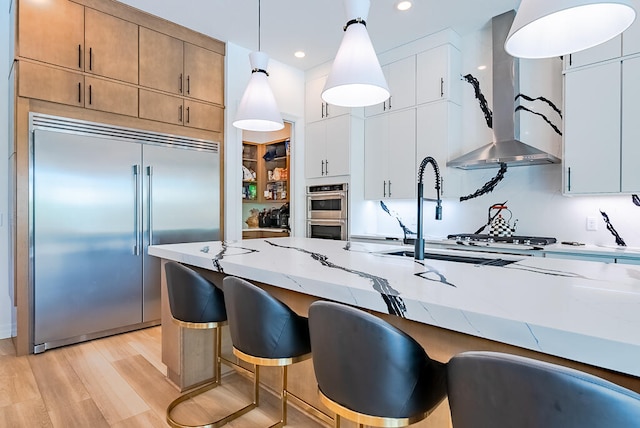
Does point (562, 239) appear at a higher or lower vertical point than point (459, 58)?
lower

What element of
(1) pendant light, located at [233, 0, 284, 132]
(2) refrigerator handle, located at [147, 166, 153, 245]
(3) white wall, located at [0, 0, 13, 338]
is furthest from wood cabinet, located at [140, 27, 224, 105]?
(1) pendant light, located at [233, 0, 284, 132]

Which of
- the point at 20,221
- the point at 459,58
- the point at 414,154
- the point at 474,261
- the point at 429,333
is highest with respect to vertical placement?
the point at 459,58

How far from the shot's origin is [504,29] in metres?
3.38

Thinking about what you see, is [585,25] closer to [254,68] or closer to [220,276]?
[254,68]

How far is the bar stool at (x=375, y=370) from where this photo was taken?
0.93 metres

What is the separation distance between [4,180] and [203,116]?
178 cm

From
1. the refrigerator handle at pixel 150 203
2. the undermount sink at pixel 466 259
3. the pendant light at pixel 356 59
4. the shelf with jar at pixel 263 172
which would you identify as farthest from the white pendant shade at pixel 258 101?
the shelf with jar at pixel 263 172

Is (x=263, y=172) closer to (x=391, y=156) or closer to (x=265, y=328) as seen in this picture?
(x=391, y=156)

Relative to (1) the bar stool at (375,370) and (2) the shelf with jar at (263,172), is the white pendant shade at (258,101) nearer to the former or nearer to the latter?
(1) the bar stool at (375,370)

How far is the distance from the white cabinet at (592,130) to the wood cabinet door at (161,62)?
345cm

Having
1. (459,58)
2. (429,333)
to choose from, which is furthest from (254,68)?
(459,58)

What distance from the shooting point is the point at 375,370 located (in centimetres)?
95

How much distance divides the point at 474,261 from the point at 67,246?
2.99 m

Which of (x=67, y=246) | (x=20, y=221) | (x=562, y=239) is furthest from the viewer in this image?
(x=562, y=239)
